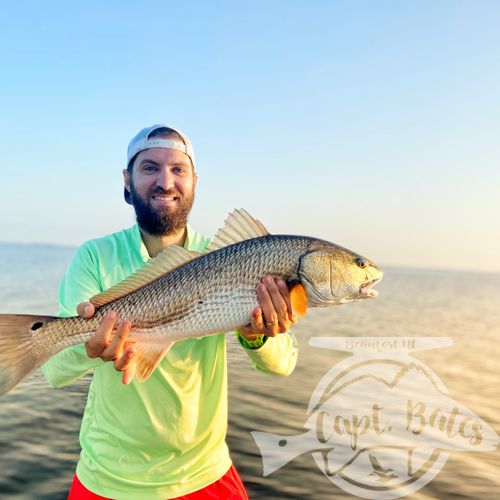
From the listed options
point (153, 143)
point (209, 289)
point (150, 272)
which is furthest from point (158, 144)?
point (209, 289)

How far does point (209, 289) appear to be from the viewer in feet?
12.9

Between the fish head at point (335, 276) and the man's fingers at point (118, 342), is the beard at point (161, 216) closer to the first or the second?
the man's fingers at point (118, 342)

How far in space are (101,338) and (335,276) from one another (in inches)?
72.6

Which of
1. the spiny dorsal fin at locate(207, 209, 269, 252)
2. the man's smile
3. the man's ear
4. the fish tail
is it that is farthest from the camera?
the man's ear

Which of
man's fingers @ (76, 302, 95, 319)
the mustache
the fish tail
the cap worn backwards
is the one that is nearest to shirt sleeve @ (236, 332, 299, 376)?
man's fingers @ (76, 302, 95, 319)

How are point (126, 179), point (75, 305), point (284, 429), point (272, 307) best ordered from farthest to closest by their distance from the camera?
1. point (284, 429)
2. point (126, 179)
3. point (75, 305)
4. point (272, 307)

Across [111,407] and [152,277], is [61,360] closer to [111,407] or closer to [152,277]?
[111,407]

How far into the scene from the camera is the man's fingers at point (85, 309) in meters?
3.68

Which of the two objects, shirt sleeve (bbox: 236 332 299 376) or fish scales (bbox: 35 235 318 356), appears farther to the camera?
shirt sleeve (bbox: 236 332 299 376)

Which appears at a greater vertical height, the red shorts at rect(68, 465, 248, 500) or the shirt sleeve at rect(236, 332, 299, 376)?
the shirt sleeve at rect(236, 332, 299, 376)

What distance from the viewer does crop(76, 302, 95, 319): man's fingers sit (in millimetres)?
3682

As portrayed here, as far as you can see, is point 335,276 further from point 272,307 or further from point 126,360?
point 126,360
